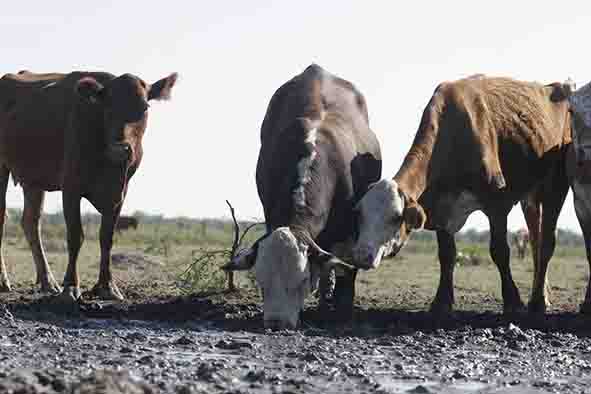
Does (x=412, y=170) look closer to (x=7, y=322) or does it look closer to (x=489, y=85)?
(x=489, y=85)

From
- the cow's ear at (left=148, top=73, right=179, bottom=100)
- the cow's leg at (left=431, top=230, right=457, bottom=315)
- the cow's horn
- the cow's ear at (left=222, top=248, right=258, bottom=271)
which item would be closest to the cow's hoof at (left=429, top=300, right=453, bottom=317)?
the cow's leg at (left=431, top=230, right=457, bottom=315)

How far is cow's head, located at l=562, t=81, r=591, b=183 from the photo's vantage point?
14.2 m

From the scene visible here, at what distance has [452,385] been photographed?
32.1 ft

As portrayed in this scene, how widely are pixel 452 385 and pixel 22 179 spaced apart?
27.0 ft

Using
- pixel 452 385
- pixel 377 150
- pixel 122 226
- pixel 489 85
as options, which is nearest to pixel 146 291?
pixel 377 150

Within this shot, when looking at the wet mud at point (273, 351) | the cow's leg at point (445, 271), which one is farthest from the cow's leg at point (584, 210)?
the cow's leg at point (445, 271)

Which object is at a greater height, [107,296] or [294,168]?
[294,168]

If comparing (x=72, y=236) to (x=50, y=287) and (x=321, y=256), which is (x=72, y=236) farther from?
(x=321, y=256)

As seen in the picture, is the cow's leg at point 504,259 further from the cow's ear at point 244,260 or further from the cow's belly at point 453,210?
the cow's ear at point 244,260

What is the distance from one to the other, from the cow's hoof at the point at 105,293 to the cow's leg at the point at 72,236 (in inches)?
17.5

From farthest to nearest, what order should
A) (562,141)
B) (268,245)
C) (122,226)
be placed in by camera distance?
(122,226) → (562,141) → (268,245)

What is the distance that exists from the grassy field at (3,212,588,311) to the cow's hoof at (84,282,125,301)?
0.29 meters

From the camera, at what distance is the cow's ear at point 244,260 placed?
474 inches

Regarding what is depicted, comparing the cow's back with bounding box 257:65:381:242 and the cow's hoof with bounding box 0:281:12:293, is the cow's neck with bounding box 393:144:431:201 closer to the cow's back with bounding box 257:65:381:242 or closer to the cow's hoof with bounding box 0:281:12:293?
the cow's back with bounding box 257:65:381:242
